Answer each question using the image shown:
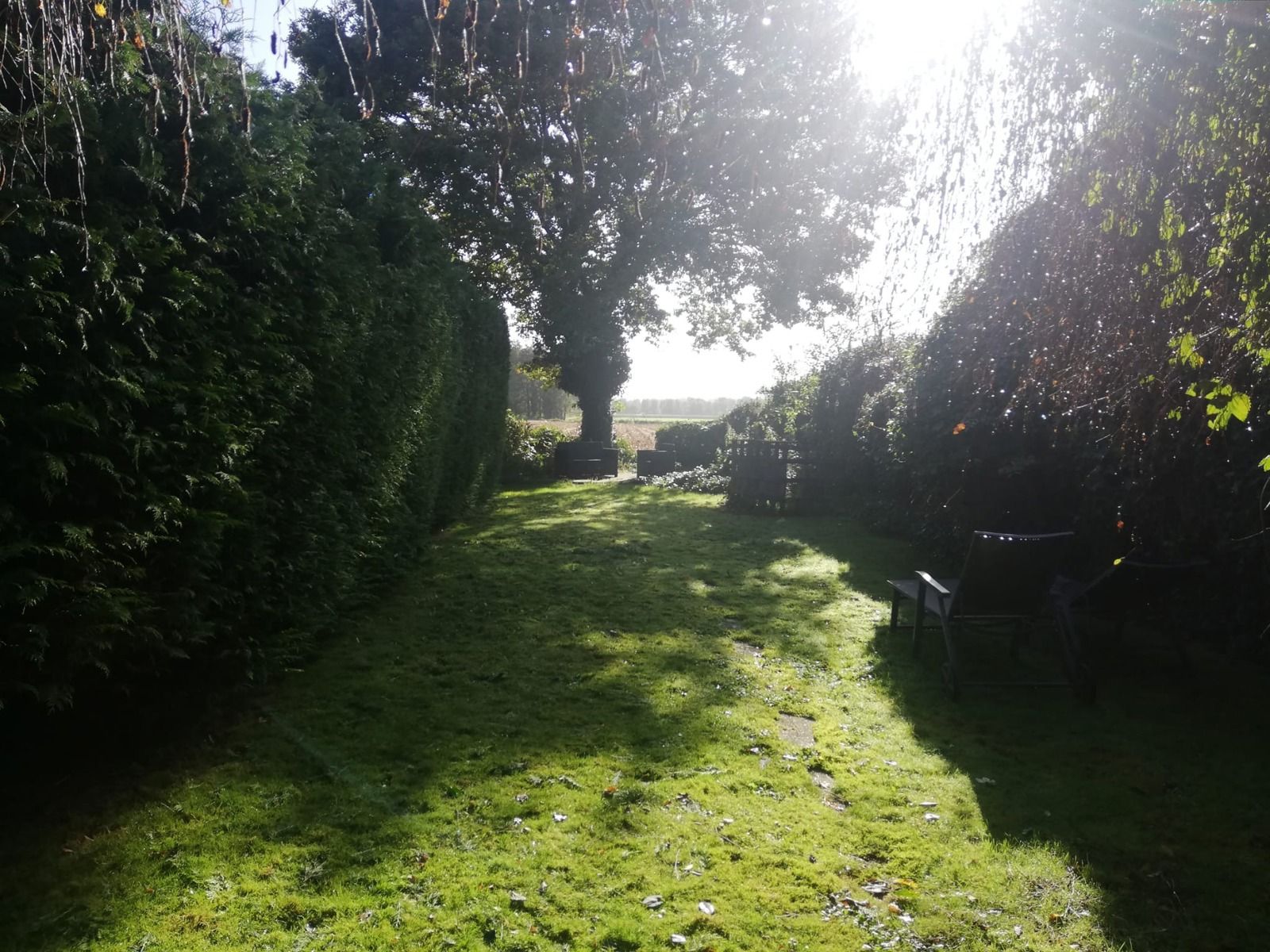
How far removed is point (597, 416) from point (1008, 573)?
2014cm

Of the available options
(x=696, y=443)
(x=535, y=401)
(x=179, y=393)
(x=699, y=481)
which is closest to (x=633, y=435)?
(x=696, y=443)

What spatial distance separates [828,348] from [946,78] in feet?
41.3

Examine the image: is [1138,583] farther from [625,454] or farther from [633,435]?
[633,435]

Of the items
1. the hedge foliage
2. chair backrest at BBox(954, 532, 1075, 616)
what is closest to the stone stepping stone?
chair backrest at BBox(954, 532, 1075, 616)

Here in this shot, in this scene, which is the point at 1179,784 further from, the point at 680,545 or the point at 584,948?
the point at 680,545

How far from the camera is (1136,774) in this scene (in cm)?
440

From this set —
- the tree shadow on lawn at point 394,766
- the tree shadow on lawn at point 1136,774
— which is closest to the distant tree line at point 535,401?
the tree shadow on lawn at point 394,766

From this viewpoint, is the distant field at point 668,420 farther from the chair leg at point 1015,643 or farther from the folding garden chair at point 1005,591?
the folding garden chair at point 1005,591

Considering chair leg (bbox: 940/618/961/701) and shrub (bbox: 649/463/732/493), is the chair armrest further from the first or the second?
shrub (bbox: 649/463/732/493)

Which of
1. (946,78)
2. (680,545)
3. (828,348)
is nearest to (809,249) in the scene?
(828,348)

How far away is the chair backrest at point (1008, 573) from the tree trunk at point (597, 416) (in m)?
19.6

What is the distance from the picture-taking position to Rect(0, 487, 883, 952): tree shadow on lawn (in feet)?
9.93

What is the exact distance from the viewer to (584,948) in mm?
2867

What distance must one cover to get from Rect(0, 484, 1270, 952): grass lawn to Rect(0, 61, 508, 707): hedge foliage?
670mm
